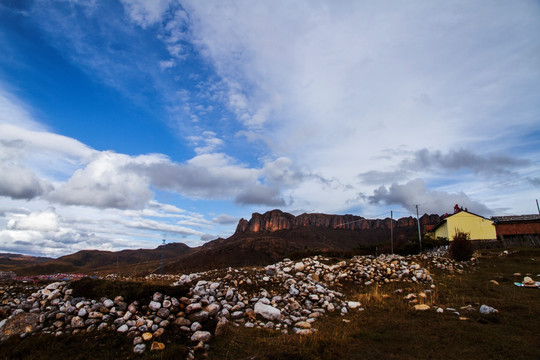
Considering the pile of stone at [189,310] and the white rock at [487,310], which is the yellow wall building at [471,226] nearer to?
the white rock at [487,310]

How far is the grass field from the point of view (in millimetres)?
6020

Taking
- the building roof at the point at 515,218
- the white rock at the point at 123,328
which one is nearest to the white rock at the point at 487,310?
the white rock at the point at 123,328

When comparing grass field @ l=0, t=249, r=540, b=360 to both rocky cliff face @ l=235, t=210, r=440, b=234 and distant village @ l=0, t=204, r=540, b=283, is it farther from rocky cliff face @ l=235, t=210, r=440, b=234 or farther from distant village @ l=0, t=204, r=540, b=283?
rocky cliff face @ l=235, t=210, r=440, b=234

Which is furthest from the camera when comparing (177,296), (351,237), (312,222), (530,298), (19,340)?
(312,222)

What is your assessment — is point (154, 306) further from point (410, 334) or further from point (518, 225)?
point (518, 225)

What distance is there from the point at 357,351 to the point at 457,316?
4.69 m

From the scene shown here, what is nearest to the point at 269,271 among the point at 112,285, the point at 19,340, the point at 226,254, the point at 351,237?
the point at 112,285

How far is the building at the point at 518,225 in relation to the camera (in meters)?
36.0

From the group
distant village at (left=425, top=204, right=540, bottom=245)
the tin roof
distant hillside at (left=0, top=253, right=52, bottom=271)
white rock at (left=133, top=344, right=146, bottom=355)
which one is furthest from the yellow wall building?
distant hillside at (left=0, top=253, right=52, bottom=271)

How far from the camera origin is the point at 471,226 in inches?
1505

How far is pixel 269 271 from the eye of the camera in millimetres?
13992

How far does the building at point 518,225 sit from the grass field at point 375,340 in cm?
3455

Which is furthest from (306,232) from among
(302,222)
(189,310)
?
(189,310)

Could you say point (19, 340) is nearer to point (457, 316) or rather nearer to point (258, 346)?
point (258, 346)
